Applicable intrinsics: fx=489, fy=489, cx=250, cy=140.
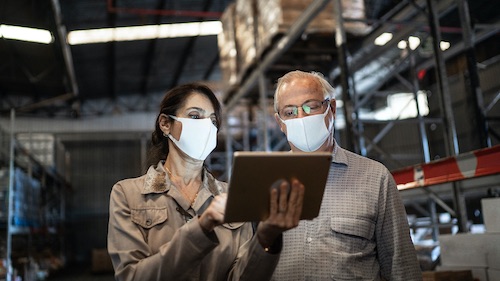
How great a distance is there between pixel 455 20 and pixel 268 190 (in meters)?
10.0

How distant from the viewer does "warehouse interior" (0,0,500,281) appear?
5500 mm

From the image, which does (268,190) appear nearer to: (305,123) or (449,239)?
(305,123)

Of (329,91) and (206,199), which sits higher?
(329,91)

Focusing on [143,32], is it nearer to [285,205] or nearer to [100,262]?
[100,262]

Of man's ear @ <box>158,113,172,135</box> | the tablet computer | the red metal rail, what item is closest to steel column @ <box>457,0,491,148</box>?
the red metal rail

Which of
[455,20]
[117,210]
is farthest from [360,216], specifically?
[455,20]

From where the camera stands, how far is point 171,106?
7.77ft

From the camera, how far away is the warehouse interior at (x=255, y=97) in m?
5.50

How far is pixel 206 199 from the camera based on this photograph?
7.24ft

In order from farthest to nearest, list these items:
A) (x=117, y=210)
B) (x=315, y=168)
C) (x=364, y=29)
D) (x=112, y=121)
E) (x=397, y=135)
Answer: (x=112, y=121)
(x=397, y=135)
(x=364, y=29)
(x=117, y=210)
(x=315, y=168)

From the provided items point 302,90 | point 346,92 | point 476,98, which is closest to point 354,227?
point 302,90

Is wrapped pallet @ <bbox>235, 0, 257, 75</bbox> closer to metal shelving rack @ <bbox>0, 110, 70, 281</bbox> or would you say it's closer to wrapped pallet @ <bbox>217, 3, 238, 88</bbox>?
wrapped pallet @ <bbox>217, 3, 238, 88</bbox>

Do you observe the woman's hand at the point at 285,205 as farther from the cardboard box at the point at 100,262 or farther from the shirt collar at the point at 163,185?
the cardboard box at the point at 100,262

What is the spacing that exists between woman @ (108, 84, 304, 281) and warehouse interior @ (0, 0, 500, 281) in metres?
2.33
